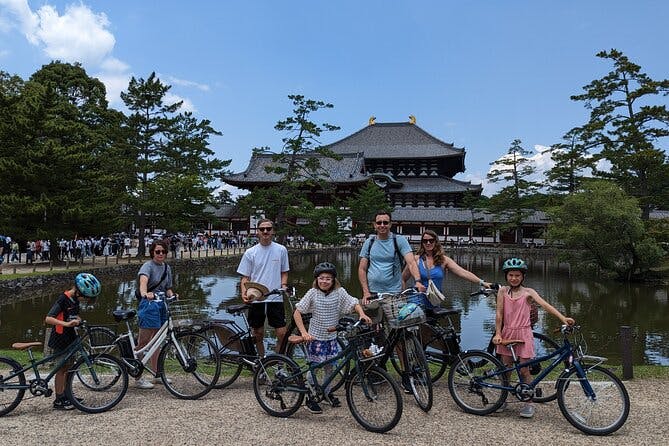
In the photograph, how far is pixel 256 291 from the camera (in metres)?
5.49

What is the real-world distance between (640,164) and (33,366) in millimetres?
30991

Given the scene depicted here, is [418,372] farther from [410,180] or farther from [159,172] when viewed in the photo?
[410,180]

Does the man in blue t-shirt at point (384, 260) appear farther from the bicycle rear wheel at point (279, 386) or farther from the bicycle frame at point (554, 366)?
the bicycle frame at point (554, 366)

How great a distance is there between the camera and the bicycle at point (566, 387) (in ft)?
14.1

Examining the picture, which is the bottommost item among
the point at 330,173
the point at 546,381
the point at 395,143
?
the point at 546,381

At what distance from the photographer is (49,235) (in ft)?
65.4

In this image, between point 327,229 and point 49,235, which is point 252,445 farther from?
point 327,229

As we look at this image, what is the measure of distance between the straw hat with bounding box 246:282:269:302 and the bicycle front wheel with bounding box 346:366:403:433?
1558 millimetres

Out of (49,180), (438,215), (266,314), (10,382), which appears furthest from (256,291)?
(438,215)

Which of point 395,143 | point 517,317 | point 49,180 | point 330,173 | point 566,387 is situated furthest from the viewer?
point 395,143

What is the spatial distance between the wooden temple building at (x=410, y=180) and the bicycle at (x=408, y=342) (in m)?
37.5

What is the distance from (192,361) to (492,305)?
13.8 metres

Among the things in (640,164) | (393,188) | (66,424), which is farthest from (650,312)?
(393,188)

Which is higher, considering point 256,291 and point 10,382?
point 256,291
